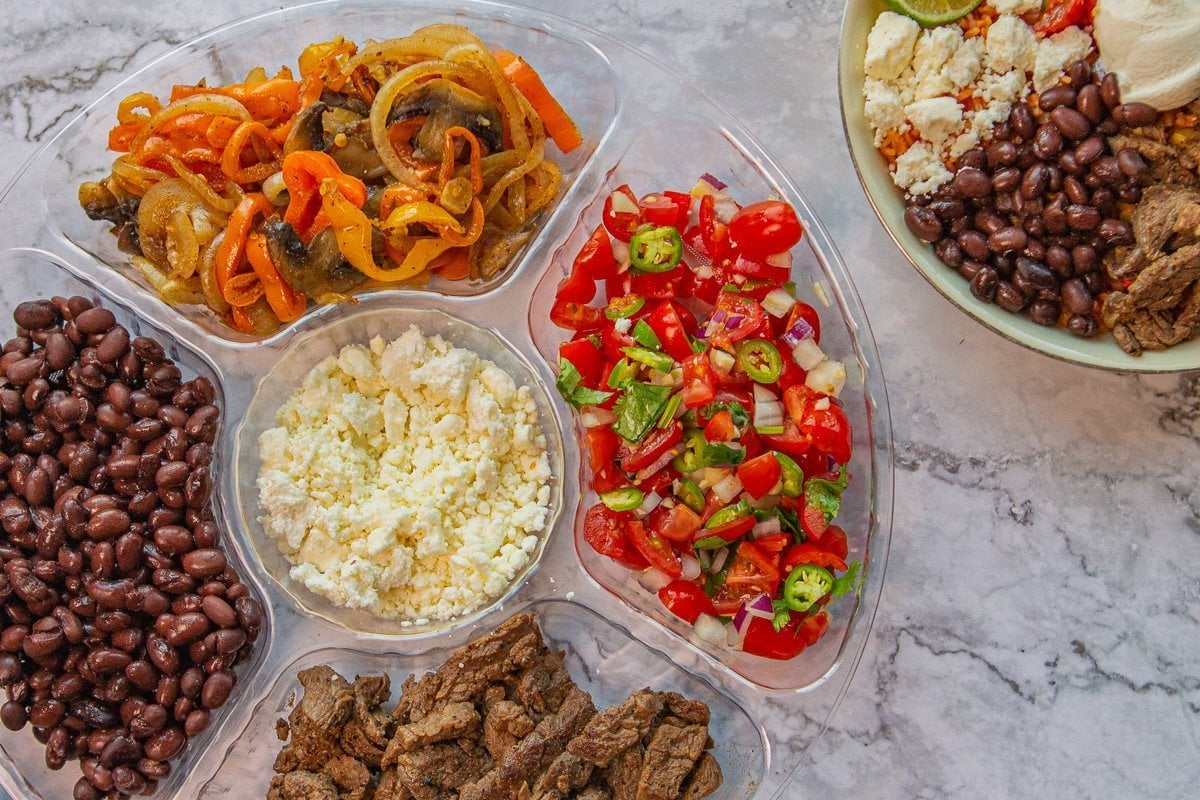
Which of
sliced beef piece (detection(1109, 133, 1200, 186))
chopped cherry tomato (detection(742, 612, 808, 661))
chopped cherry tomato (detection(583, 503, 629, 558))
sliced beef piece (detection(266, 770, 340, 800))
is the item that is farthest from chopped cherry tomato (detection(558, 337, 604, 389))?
sliced beef piece (detection(1109, 133, 1200, 186))

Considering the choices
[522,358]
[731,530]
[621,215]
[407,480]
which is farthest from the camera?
[522,358]

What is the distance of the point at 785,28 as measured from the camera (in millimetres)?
2889

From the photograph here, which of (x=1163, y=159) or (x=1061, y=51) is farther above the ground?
(x=1061, y=51)

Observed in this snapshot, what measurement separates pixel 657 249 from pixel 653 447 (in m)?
0.53

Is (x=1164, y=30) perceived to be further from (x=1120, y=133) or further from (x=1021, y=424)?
(x=1021, y=424)

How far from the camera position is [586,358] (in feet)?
8.53

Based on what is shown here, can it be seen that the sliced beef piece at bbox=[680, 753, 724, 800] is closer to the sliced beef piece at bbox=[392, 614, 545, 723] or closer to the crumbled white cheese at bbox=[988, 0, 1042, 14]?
the sliced beef piece at bbox=[392, 614, 545, 723]

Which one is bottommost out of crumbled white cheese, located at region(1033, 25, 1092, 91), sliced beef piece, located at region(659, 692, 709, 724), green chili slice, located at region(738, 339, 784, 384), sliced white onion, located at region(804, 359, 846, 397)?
sliced beef piece, located at region(659, 692, 709, 724)

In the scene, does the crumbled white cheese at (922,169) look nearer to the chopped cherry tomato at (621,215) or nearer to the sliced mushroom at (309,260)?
the chopped cherry tomato at (621,215)

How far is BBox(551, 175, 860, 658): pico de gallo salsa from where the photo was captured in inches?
96.7

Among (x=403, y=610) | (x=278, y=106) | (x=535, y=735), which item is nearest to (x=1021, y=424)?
(x=535, y=735)

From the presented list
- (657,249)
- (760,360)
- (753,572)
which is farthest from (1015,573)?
(657,249)

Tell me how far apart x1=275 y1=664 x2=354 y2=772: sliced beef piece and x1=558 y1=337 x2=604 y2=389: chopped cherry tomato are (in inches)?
43.5

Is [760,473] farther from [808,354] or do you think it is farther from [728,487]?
[808,354]
